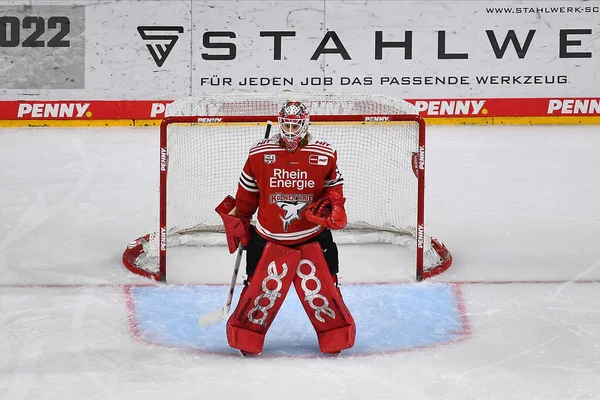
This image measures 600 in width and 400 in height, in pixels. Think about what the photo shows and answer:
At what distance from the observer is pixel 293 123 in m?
5.11

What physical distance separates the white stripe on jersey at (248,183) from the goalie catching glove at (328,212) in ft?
1.06

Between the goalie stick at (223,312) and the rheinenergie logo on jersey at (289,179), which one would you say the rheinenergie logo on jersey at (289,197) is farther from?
the goalie stick at (223,312)

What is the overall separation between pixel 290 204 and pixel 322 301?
0.49 metres

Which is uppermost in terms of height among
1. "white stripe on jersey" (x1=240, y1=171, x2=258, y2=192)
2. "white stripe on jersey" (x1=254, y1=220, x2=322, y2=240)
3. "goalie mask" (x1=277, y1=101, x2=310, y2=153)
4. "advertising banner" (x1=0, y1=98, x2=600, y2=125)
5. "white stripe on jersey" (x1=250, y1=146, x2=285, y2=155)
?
"advertising banner" (x1=0, y1=98, x2=600, y2=125)

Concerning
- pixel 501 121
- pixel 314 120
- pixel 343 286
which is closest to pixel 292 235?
pixel 343 286

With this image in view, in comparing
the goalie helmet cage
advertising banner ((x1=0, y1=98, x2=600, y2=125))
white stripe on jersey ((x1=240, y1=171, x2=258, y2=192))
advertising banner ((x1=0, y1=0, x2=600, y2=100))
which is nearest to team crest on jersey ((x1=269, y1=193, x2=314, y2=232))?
white stripe on jersey ((x1=240, y1=171, x2=258, y2=192))

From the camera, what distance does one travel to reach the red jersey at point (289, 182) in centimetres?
518

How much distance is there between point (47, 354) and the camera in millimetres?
5383

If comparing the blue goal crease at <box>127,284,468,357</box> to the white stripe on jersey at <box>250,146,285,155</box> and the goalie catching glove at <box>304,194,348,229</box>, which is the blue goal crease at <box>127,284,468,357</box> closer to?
the goalie catching glove at <box>304,194,348,229</box>

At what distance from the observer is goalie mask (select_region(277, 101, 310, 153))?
510cm

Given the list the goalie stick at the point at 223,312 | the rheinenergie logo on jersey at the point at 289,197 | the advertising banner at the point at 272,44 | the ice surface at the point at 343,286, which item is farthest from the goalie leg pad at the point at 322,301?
the advertising banner at the point at 272,44

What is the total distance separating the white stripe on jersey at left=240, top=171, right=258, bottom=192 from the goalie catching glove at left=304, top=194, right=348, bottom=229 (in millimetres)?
322

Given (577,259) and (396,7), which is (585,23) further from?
(577,259)

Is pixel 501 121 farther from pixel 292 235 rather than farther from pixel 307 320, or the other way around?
pixel 292 235
